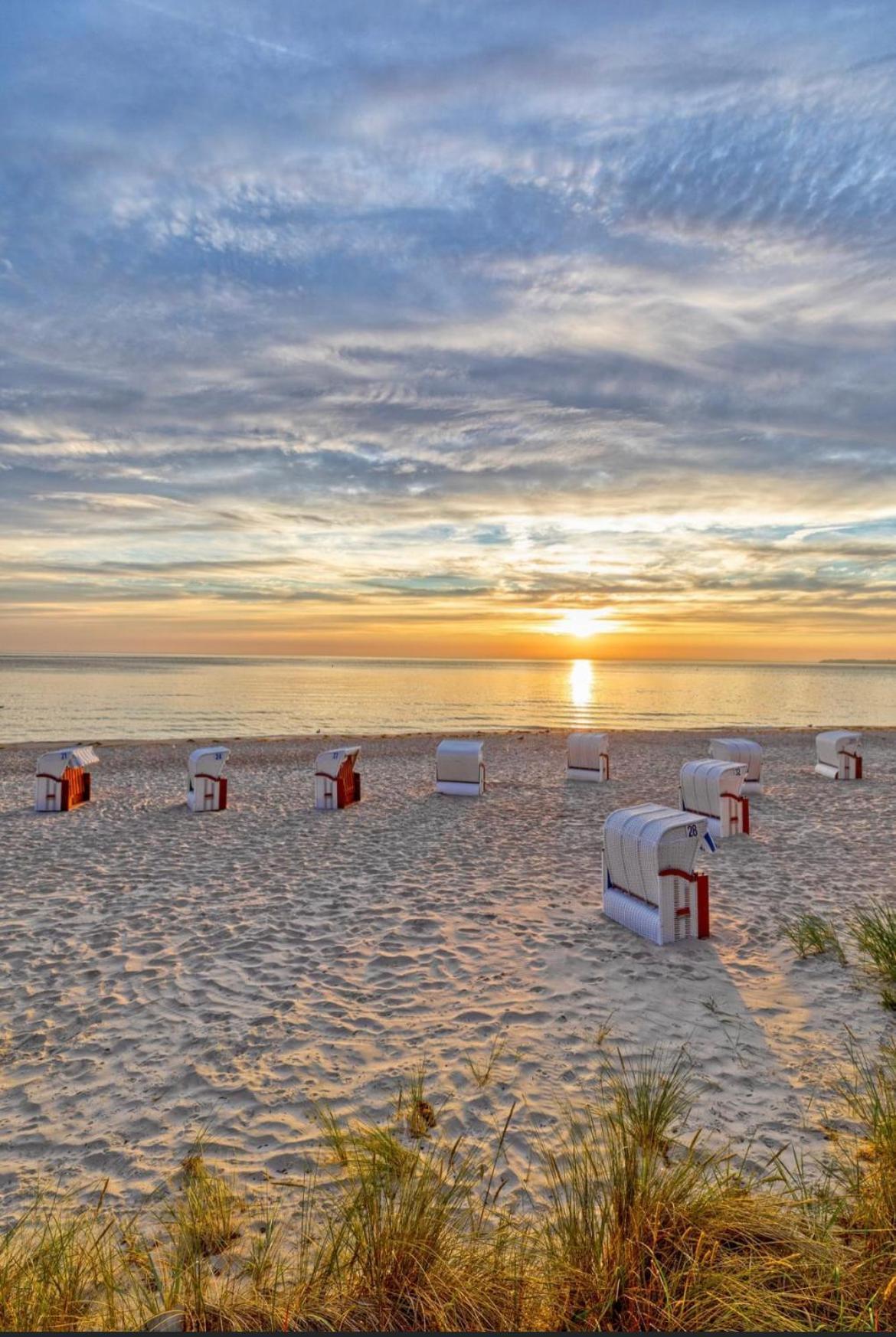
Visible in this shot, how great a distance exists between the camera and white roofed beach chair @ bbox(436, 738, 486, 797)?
16859 millimetres

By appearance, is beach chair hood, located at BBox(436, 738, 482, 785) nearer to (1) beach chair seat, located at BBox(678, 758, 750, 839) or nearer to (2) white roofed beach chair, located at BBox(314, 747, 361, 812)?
(2) white roofed beach chair, located at BBox(314, 747, 361, 812)

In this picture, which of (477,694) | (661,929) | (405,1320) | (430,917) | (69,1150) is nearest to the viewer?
(405,1320)

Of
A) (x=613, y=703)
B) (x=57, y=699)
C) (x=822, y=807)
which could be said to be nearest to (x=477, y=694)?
(x=613, y=703)

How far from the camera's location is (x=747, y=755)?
683 inches

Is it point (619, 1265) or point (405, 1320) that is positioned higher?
point (619, 1265)

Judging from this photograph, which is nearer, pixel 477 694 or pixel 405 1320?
pixel 405 1320

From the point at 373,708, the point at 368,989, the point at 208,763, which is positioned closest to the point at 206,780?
the point at 208,763

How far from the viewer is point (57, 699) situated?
57.6m

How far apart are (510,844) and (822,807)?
7.57 metres

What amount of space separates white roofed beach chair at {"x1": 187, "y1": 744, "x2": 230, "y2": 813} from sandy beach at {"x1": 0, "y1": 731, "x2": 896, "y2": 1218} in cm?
167

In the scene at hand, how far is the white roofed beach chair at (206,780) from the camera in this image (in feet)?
50.0

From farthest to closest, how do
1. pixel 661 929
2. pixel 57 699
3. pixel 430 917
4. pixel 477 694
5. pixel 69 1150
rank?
1. pixel 477 694
2. pixel 57 699
3. pixel 430 917
4. pixel 661 929
5. pixel 69 1150

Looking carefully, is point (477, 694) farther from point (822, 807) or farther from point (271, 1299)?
point (271, 1299)

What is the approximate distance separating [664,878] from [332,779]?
9.05m
